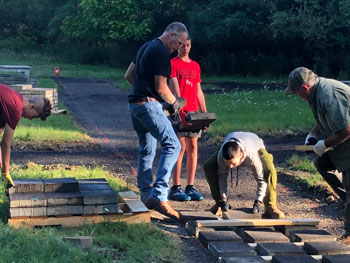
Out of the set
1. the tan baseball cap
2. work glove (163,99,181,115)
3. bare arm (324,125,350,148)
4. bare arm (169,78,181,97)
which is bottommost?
bare arm (324,125,350,148)

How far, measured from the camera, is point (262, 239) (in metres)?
6.05

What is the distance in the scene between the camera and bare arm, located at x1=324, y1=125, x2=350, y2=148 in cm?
617

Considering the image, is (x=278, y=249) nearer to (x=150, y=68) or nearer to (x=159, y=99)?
(x=159, y=99)

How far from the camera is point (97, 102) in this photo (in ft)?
66.7

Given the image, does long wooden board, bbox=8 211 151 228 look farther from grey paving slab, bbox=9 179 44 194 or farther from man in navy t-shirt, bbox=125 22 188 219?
man in navy t-shirt, bbox=125 22 188 219

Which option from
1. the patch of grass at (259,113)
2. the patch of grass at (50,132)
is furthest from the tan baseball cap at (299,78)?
the patch of grass at (50,132)

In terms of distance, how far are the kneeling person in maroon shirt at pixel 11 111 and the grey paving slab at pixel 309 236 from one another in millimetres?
2849

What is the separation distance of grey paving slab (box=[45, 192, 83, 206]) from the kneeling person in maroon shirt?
0.52 metres

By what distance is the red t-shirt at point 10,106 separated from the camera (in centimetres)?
639

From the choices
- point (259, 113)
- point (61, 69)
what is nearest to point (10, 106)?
point (259, 113)

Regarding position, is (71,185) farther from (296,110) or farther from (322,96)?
(296,110)

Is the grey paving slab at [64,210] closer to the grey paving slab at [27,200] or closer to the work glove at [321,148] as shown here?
the grey paving slab at [27,200]

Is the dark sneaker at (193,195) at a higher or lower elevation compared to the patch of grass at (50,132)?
lower

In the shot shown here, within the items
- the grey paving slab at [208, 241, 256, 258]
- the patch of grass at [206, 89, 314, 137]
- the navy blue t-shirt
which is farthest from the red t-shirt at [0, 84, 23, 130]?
the patch of grass at [206, 89, 314, 137]
